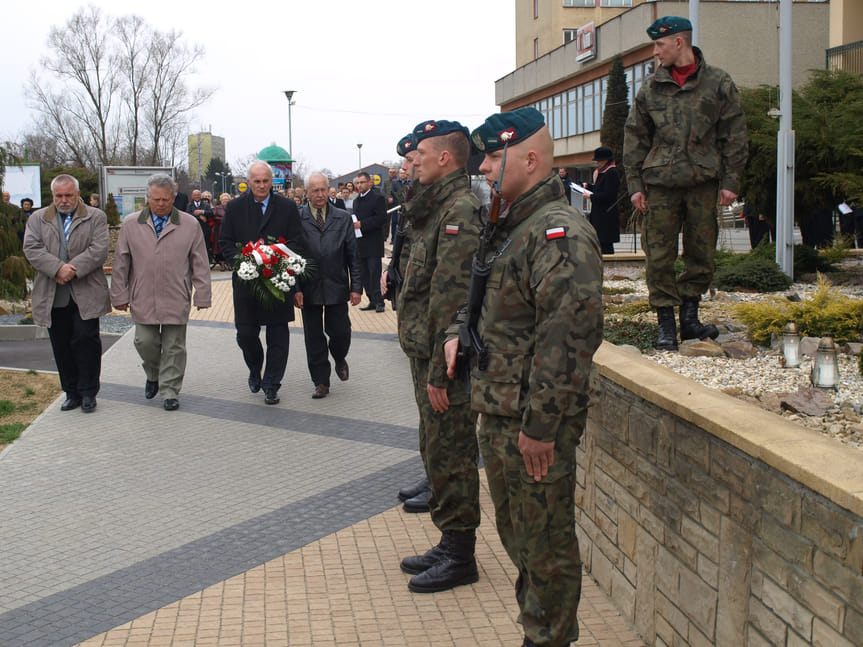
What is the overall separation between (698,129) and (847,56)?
19474 mm

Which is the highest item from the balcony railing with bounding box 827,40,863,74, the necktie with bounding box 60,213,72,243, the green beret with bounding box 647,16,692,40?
the balcony railing with bounding box 827,40,863,74

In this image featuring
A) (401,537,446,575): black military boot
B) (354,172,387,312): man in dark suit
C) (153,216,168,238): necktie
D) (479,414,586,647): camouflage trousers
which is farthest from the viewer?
(354,172,387,312): man in dark suit

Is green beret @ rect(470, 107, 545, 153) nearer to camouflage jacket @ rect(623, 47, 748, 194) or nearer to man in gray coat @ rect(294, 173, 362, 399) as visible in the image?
camouflage jacket @ rect(623, 47, 748, 194)

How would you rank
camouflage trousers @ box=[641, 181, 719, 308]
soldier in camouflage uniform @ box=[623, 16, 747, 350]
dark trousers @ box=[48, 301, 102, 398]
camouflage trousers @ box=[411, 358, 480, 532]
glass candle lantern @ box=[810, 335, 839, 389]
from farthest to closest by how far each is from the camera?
dark trousers @ box=[48, 301, 102, 398]
camouflage trousers @ box=[641, 181, 719, 308]
soldier in camouflage uniform @ box=[623, 16, 747, 350]
glass candle lantern @ box=[810, 335, 839, 389]
camouflage trousers @ box=[411, 358, 480, 532]

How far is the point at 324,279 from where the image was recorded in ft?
28.9

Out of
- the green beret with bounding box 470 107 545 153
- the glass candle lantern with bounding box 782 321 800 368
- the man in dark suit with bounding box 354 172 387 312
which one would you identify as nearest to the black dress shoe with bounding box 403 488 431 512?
the glass candle lantern with bounding box 782 321 800 368

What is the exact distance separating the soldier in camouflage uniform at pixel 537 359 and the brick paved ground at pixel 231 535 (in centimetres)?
77

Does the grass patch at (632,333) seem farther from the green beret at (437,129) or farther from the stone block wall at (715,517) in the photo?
the green beret at (437,129)

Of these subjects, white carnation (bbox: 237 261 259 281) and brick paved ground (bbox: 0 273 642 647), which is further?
white carnation (bbox: 237 261 259 281)

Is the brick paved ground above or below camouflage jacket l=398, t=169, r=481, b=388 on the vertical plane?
below

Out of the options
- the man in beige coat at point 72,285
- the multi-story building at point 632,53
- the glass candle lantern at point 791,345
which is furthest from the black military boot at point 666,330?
the multi-story building at point 632,53

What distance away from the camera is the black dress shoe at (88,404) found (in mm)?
8289

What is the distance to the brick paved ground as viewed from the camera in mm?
4094

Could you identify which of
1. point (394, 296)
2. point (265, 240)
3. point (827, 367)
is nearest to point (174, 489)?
point (394, 296)
